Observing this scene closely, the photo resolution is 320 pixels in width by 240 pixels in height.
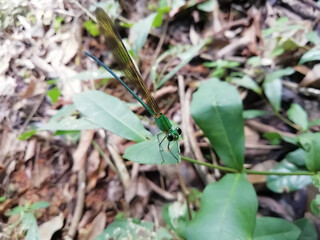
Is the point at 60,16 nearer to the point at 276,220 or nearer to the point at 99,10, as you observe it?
the point at 99,10

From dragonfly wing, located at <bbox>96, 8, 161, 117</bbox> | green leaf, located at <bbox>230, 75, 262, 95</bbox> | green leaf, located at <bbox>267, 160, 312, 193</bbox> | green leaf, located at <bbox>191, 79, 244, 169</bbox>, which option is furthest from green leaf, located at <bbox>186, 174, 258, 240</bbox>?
green leaf, located at <bbox>230, 75, 262, 95</bbox>

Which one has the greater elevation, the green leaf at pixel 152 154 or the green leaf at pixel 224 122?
the green leaf at pixel 152 154

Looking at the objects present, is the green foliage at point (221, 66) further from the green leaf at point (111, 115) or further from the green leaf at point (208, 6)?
the green leaf at point (111, 115)

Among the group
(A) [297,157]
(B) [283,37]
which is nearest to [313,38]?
(B) [283,37]

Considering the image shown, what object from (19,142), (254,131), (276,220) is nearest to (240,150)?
(276,220)

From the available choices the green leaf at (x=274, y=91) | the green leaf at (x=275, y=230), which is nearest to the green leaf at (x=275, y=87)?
the green leaf at (x=274, y=91)

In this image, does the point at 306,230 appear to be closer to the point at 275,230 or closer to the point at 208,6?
the point at 275,230
